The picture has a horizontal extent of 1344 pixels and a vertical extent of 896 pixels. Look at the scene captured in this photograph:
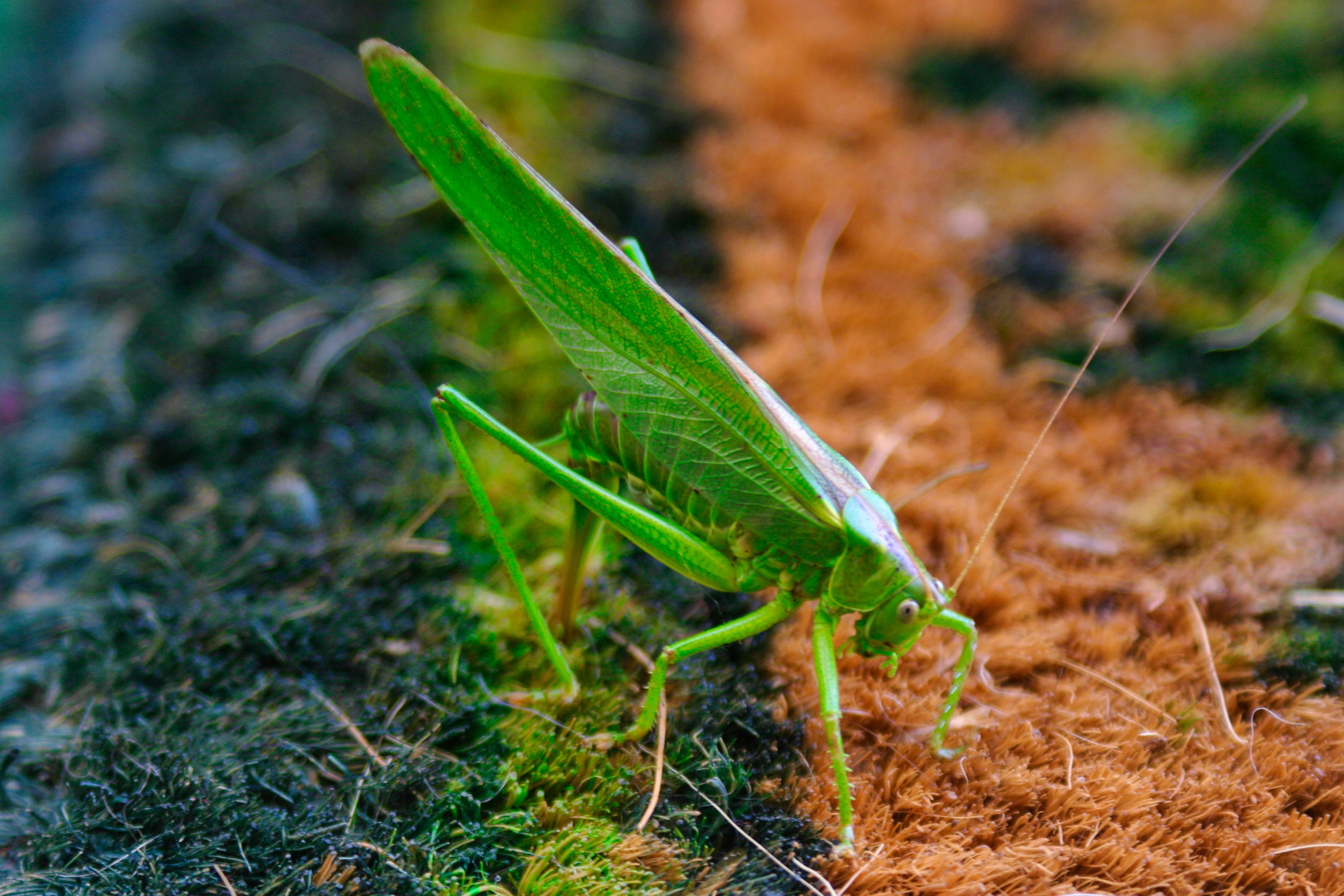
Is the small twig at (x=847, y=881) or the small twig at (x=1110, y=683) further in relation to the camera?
the small twig at (x=1110, y=683)

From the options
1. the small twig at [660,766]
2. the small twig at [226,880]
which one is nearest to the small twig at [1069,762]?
the small twig at [660,766]

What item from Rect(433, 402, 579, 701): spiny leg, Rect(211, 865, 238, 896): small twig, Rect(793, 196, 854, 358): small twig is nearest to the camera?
Rect(211, 865, 238, 896): small twig

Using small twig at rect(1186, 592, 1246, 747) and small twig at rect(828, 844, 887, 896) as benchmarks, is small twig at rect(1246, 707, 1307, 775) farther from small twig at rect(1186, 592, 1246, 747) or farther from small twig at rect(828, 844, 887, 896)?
small twig at rect(828, 844, 887, 896)

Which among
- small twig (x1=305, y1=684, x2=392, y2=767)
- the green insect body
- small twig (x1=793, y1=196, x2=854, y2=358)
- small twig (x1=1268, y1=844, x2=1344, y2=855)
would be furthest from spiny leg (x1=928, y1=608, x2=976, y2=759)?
small twig (x1=793, y1=196, x2=854, y2=358)

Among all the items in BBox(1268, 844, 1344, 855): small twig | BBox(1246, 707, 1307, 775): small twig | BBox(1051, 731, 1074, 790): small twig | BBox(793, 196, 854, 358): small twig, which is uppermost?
BBox(793, 196, 854, 358): small twig

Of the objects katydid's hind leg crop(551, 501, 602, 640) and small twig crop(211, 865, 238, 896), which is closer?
A: small twig crop(211, 865, 238, 896)

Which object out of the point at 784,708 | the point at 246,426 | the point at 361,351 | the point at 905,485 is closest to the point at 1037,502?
the point at 905,485

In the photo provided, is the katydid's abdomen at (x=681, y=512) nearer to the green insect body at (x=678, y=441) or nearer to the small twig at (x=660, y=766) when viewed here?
the green insect body at (x=678, y=441)

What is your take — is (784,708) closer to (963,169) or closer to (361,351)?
(361,351)
